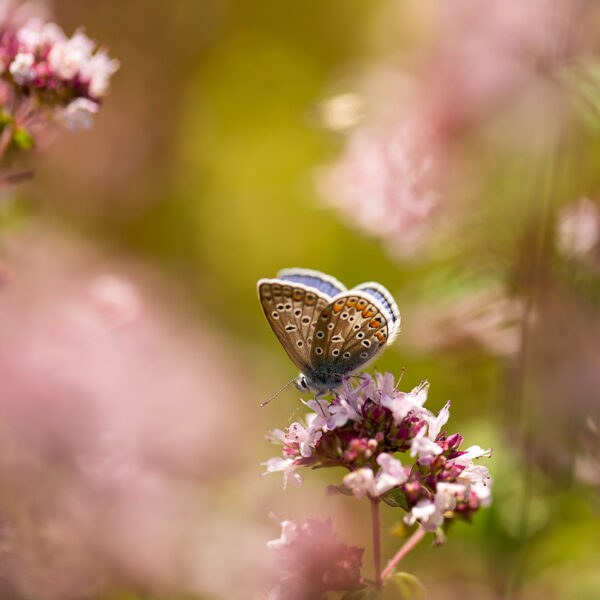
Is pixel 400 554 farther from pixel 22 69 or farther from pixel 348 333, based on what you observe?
pixel 22 69

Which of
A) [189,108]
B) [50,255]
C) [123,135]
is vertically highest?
[189,108]

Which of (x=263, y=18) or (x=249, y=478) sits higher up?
(x=263, y=18)

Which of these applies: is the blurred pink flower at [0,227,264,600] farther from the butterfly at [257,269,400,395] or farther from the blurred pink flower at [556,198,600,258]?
the blurred pink flower at [556,198,600,258]

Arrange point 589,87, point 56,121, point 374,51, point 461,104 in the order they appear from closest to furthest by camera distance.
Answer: point 56,121
point 589,87
point 461,104
point 374,51

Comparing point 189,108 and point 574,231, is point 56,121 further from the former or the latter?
point 189,108

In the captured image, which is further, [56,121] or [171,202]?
[171,202]

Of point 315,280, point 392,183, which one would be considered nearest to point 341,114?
point 392,183

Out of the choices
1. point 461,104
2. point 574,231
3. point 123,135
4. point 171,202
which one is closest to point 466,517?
point 574,231
